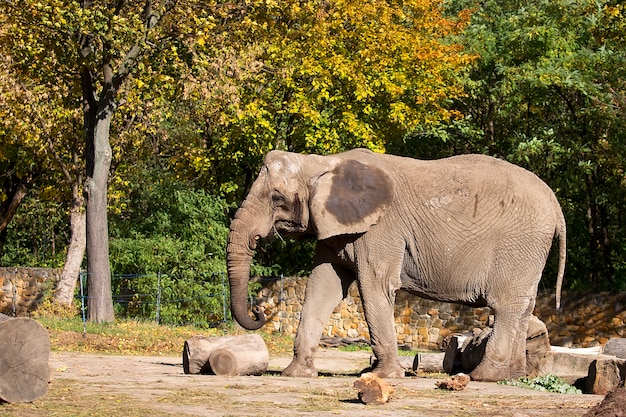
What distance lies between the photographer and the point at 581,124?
3184cm

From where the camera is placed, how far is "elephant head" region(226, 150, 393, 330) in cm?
1550

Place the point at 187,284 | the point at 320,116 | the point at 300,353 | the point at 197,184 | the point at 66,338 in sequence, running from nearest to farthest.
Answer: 1. the point at 300,353
2. the point at 66,338
3. the point at 187,284
4. the point at 320,116
5. the point at 197,184

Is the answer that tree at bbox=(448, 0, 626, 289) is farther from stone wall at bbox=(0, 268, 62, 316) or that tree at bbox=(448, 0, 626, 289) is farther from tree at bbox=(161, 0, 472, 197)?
stone wall at bbox=(0, 268, 62, 316)

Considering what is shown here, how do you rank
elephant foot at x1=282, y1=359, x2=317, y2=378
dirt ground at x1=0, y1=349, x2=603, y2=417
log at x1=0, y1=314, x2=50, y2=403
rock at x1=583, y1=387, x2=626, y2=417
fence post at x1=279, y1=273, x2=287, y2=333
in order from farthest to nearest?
1. fence post at x1=279, y1=273, x2=287, y2=333
2. elephant foot at x1=282, y1=359, x2=317, y2=378
3. log at x1=0, y1=314, x2=50, y2=403
4. dirt ground at x1=0, y1=349, x2=603, y2=417
5. rock at x1=583, y1=387, x2=626, y2=417

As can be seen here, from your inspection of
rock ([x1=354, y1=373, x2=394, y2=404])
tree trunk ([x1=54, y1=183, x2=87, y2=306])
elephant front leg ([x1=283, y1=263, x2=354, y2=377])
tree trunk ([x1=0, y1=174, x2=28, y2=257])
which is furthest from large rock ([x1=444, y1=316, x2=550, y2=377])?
tree trunk ([x1=0, y1=174, x2=28, y2=257])

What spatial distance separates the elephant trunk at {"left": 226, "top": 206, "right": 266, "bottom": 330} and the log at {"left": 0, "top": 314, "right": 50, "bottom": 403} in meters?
4.12

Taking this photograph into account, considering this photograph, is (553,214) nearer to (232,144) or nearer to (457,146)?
(232,144)

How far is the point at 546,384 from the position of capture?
14.6m

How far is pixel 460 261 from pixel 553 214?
1468 millimetres

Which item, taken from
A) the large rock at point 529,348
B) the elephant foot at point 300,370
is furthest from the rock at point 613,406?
the large rock at point 529,348

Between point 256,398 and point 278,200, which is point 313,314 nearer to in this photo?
point 278,200

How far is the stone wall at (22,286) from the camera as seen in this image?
35.2 meters

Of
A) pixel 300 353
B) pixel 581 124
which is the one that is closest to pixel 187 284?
pixel 581 124

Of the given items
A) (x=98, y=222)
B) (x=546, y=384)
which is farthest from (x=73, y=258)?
(x=546, y=384)
